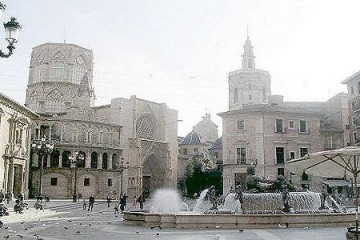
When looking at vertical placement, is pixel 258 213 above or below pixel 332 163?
below

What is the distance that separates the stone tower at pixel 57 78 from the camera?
60938 mm

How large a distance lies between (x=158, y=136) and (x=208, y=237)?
47994 millimetres

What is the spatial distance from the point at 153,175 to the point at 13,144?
28062 mm

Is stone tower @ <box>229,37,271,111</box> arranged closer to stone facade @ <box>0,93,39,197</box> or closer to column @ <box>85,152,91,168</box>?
column @ <box>85,152,91,168</box>

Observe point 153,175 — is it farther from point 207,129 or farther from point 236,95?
point 207,129

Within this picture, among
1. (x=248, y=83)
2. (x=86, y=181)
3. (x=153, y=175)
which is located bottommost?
(x=86, y=181)

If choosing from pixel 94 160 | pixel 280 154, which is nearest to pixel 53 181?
pixel 94 160

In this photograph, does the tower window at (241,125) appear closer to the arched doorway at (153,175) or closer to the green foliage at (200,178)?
the green foliage at (200,178)

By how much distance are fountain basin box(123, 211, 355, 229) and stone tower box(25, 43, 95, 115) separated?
46.7 m

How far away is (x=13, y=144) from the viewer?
107 feet

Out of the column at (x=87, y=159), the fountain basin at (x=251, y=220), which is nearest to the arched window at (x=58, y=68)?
the column at (x=87, y=159)

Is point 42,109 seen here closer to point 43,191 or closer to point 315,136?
point 43,191

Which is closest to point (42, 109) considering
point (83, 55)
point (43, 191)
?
point (83, 55)

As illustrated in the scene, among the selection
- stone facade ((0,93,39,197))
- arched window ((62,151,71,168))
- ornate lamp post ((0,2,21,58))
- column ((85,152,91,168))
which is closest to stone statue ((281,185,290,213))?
ornate lamp post ((0,2,21,58))
